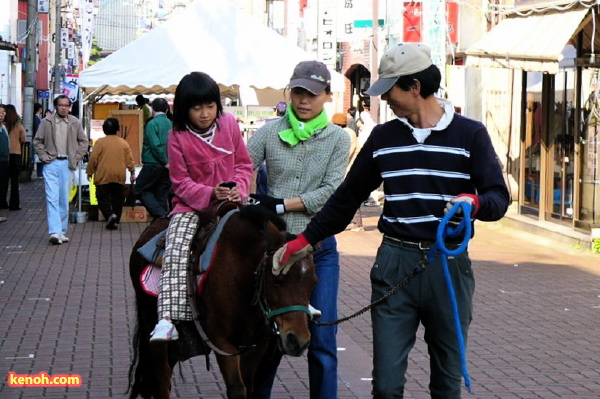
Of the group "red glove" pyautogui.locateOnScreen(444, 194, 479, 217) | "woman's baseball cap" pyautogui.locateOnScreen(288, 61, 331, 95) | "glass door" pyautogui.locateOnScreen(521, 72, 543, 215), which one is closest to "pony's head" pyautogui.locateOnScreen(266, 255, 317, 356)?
"red glove" pyautogui.locateOnScreen(444, 194, 479, 217)

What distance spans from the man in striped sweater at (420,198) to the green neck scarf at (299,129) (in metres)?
1.16

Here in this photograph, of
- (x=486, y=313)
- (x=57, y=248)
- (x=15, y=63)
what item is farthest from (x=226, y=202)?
(x=15, y=63)

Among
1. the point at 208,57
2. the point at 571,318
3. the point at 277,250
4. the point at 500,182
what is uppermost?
the point at 208,57

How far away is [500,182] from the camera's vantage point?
496cm

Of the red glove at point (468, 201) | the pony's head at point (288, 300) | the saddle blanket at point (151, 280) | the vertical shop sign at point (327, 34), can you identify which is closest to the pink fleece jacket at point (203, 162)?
the saddle blanket at point (151, 280)

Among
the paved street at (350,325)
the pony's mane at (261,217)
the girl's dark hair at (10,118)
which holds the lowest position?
the paved street at (350,325)

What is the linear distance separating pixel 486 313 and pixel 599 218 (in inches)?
266

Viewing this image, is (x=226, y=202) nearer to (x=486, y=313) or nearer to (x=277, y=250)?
(x=277, y=250)

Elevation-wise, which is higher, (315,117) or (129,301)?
(315,117)

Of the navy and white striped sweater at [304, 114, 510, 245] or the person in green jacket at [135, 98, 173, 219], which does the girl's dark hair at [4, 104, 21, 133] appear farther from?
the navy and white striped sweater at [304, 114, 510, 245]

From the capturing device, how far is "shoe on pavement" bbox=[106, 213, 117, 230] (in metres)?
19.0

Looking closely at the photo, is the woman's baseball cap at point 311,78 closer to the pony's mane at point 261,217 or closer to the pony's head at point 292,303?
the pony's mane at point 261,217

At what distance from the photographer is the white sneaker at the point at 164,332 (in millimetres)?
5953

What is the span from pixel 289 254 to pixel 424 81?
0.99 metres
